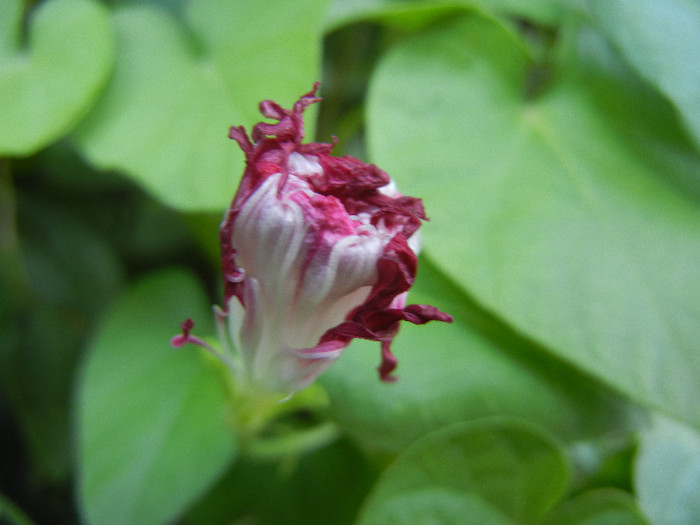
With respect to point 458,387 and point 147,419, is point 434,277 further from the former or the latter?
point 147,419

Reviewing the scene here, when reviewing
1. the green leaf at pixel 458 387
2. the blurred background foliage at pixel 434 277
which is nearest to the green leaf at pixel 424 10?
the blurred background foliage at pixel 434 277

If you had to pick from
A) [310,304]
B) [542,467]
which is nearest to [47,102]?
[310,304]

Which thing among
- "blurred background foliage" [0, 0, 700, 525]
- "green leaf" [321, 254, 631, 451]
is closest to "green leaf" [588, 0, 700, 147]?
"blurred background foliage" [0, 0, 700, 525]

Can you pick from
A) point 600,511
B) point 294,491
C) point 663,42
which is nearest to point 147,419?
point 294,491

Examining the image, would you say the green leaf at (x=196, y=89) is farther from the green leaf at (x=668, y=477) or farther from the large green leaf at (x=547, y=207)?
the green leaf at (x=668, y=477)

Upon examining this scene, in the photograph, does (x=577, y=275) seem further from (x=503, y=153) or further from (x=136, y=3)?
(x=136, y=3)

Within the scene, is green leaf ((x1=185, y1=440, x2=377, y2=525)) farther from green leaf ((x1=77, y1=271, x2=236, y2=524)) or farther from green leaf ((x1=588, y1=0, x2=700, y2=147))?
green leaf ((x1=588, y1=0, x2=700, y2=147))
